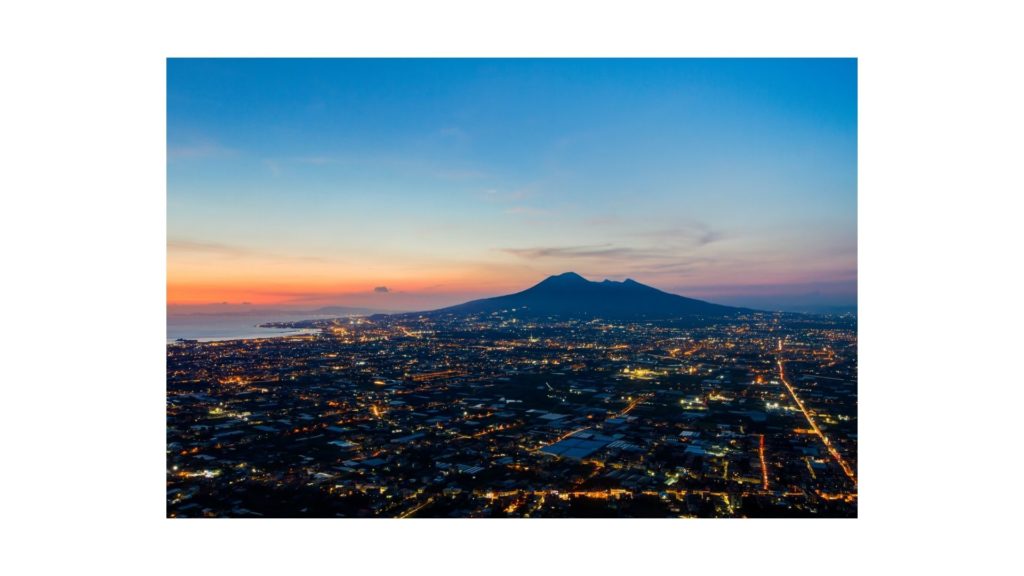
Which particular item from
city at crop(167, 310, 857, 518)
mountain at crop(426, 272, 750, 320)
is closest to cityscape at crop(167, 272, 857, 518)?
city at crop(167, 310, 857, 518)

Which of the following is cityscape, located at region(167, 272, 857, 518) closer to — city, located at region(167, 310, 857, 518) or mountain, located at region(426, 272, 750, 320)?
city, located at region(167, 310, 857, 518)

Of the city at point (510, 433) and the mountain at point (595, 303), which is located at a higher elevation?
the mountain at point (595, 303)

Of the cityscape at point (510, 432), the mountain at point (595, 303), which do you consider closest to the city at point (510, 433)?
the cityscape at point (510, 432)

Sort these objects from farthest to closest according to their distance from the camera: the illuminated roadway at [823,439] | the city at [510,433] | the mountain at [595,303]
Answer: the mountain at [595,303]
the illuminated roadway at [823,439]
the city at [510,433]

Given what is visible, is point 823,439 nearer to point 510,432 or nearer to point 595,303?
point 510,432

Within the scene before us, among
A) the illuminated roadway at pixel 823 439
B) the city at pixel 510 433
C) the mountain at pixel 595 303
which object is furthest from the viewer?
the mountain at pixel 595 303

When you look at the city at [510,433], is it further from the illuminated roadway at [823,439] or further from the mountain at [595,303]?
the mountain at [595,303]
